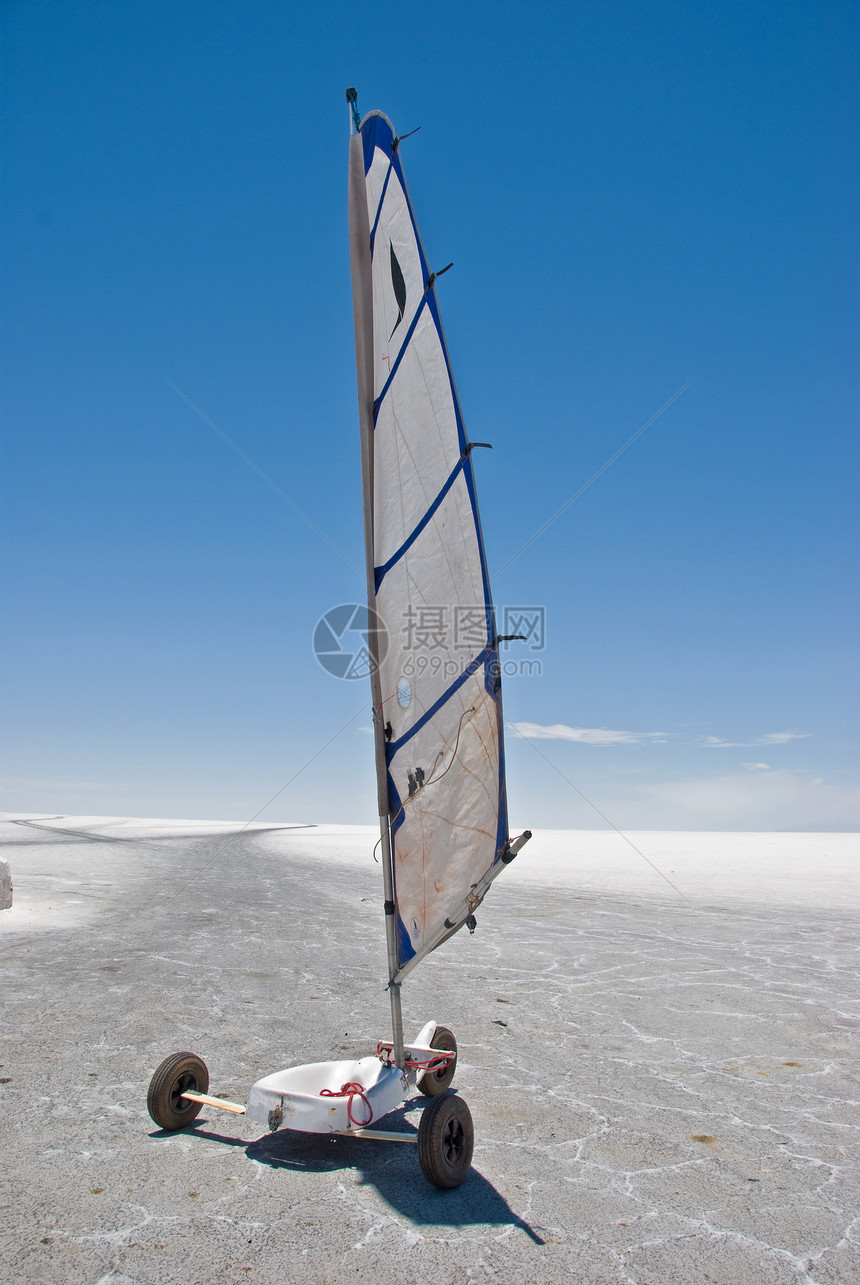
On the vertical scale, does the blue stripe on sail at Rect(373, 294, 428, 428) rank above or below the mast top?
below

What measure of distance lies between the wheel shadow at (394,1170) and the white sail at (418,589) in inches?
32.2

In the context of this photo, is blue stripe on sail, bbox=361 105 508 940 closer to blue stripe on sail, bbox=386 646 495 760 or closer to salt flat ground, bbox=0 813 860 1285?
blue stripe on sail, bbox=386 646 495 760

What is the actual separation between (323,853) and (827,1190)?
17.5m

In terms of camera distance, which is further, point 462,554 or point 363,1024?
point 363,1024

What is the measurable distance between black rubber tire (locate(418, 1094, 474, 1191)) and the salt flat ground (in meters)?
0.09

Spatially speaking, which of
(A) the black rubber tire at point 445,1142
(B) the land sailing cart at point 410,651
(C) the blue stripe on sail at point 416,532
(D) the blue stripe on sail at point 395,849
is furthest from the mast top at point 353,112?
(A) the black rubber tire at point 445,1142

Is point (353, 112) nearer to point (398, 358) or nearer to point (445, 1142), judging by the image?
point (398, 358)

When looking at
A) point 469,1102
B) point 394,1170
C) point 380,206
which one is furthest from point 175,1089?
point 380,206

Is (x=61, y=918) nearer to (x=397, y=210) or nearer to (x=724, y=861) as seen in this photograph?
(x=397, y=210)

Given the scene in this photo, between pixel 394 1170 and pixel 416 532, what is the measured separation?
3060 mm

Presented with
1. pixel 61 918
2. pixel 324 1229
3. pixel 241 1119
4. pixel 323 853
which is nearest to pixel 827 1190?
pixel 324 1229

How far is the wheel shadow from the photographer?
2871mm

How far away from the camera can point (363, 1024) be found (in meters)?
5.27

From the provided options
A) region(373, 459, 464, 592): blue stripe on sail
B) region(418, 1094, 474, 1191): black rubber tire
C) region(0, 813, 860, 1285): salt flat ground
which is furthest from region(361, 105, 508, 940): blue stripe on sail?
region(0, 813, 860, 1285): salt flat ground
